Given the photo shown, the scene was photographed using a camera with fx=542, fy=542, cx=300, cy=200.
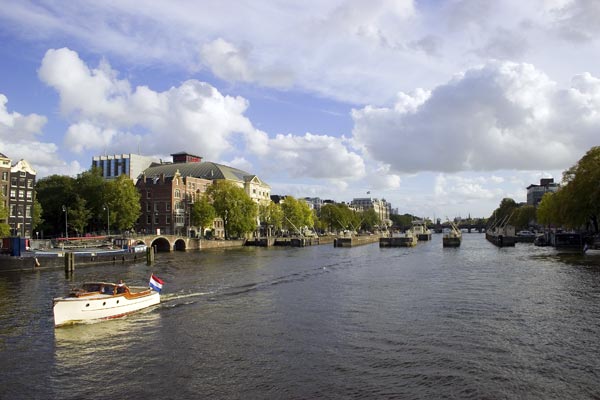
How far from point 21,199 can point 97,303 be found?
84229 mm

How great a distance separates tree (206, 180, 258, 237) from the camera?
6142 inches

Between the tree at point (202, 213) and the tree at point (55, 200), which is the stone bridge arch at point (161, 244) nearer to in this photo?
the tree at point (202, 213)

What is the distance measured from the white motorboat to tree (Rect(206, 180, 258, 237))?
365 feet

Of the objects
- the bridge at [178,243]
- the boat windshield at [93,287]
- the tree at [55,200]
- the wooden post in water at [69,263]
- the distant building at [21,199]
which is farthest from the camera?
the tree at [55,200]

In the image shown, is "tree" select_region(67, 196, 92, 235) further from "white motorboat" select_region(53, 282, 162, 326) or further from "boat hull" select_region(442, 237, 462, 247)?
"boat hull" select_region(442, 237, 462, 247)

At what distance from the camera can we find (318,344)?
3272cm

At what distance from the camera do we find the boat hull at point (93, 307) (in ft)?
124

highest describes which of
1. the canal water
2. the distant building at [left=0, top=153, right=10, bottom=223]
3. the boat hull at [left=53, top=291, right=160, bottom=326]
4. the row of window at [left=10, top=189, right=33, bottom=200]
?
the distant building at [left=0, top=153, right=10, bottom=223]

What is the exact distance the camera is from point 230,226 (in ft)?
516

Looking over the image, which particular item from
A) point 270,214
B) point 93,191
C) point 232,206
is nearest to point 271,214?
point 270,214

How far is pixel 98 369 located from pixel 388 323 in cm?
1943

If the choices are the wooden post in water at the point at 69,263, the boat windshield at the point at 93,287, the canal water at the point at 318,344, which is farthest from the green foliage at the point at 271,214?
the boat windshield at the point at 93,287

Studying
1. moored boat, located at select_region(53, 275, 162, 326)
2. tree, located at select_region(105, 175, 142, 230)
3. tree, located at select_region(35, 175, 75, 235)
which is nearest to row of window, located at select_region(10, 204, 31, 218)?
tree, located at select_region(105, 175, 142, 230)

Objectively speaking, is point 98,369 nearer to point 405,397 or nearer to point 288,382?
point 288,382
